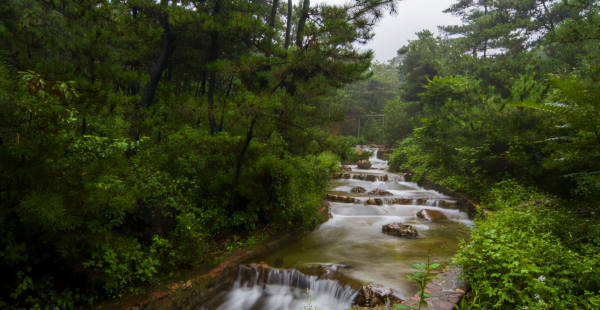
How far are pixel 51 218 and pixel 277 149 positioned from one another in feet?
16.7

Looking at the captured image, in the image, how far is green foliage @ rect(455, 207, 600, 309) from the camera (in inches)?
156

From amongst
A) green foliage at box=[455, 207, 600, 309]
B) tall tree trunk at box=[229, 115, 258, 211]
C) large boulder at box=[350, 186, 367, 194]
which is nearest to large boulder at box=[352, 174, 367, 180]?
large boulder at box=[350, 186, 367, 194]

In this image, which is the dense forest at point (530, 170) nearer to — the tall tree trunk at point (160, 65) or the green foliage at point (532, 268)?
the green foliage at point (532, 268)

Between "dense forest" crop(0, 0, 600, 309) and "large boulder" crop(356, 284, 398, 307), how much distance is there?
3.69 ft

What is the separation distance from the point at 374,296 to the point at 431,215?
6342 mm

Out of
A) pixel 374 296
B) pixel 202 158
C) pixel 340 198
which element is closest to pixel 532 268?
pixel 374 296

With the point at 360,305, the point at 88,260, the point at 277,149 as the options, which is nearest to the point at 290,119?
the point at 277,149

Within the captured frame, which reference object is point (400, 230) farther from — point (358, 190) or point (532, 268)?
point (358, 190)

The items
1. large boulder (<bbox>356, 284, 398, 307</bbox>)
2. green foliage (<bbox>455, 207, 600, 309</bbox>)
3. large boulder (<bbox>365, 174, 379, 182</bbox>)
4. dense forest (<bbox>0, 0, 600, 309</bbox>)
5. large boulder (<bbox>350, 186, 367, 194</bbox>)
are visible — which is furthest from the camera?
large boulder (<bbox>365, 174, 379, 182</bbox>)

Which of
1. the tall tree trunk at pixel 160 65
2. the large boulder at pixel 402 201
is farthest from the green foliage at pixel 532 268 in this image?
the tall tree trunk at pixel 160 65

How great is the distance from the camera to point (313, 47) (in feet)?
26.3

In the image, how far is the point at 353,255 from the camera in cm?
727

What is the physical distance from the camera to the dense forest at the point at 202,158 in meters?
3.81

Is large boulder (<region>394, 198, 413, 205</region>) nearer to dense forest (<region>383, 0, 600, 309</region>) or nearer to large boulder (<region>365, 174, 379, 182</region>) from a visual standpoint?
dense forest (<region>383, 0, 600, 309</region>)
